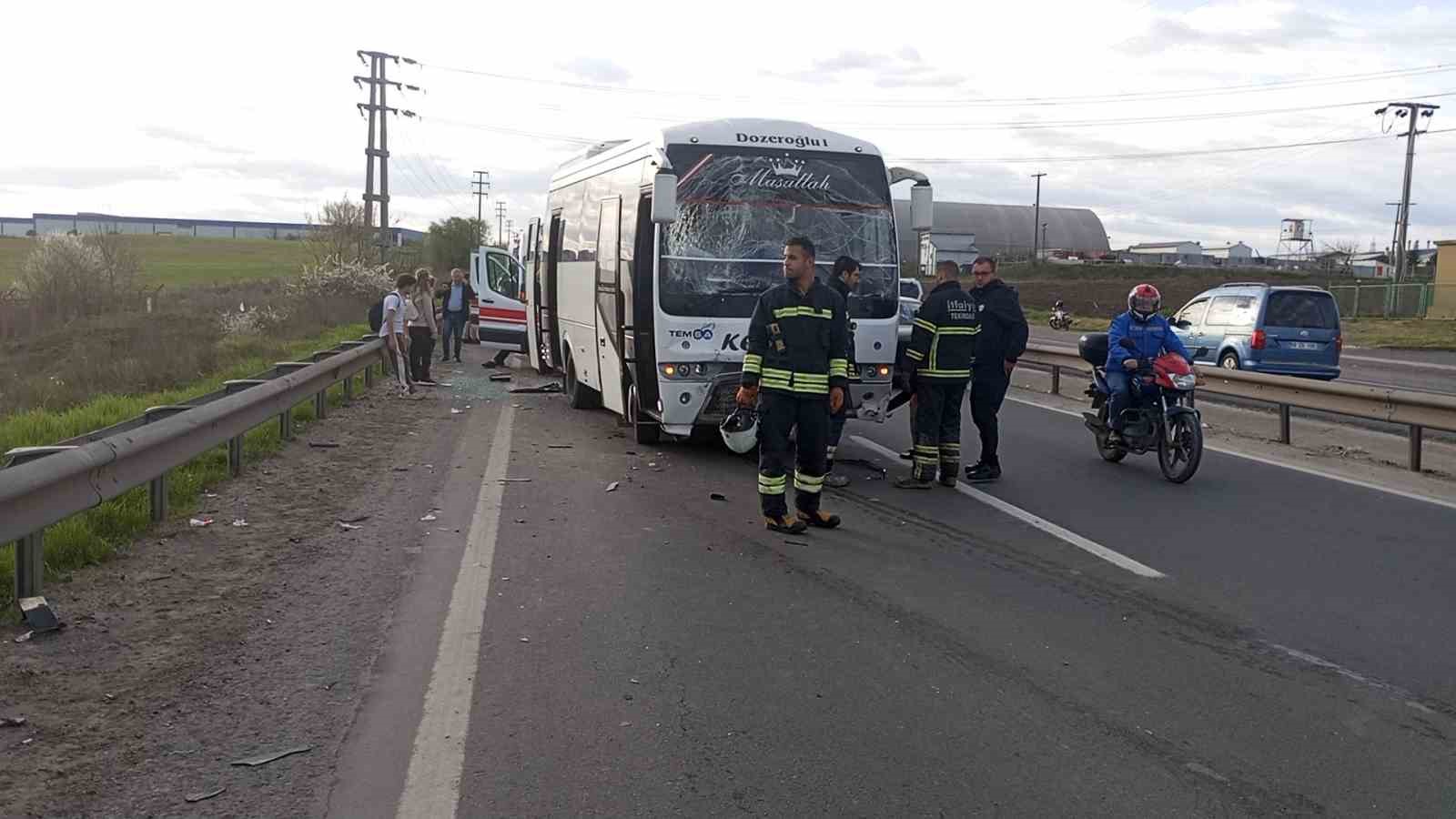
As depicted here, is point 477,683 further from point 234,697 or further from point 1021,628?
point 1021,628

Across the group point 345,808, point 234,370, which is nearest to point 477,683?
point 345,808

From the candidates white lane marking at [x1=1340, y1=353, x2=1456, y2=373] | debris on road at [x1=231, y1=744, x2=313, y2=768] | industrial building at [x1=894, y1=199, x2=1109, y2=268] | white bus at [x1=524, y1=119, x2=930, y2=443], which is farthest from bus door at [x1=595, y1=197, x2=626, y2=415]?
industrial building at [x1=894, y1=199, x2=1109, y2=268]

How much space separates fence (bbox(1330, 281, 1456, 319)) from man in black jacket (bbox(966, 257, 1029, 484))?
139ft

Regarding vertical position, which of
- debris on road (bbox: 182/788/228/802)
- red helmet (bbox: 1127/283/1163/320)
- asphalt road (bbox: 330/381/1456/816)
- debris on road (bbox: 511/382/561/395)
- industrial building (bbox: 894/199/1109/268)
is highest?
industrial building (bbox: 894/199/1109/268)

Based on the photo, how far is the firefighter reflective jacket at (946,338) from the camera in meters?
10.5

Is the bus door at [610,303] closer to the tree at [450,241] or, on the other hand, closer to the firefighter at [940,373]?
the firefighter at [940,373]

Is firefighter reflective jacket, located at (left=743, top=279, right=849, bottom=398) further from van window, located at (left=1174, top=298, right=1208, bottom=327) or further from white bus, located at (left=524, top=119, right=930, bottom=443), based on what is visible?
van window, located at (left=1174, top=298, right=1208, bottom=327)

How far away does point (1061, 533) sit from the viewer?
28.6 ft

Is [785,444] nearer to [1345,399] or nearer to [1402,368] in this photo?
[1345,399]

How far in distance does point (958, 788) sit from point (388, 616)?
3257mm

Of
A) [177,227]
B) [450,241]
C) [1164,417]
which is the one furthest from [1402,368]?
[177,227]

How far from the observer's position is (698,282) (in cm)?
1151

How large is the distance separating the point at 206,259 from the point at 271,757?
8781 cm

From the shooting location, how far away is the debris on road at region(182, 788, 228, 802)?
412 centimetres
